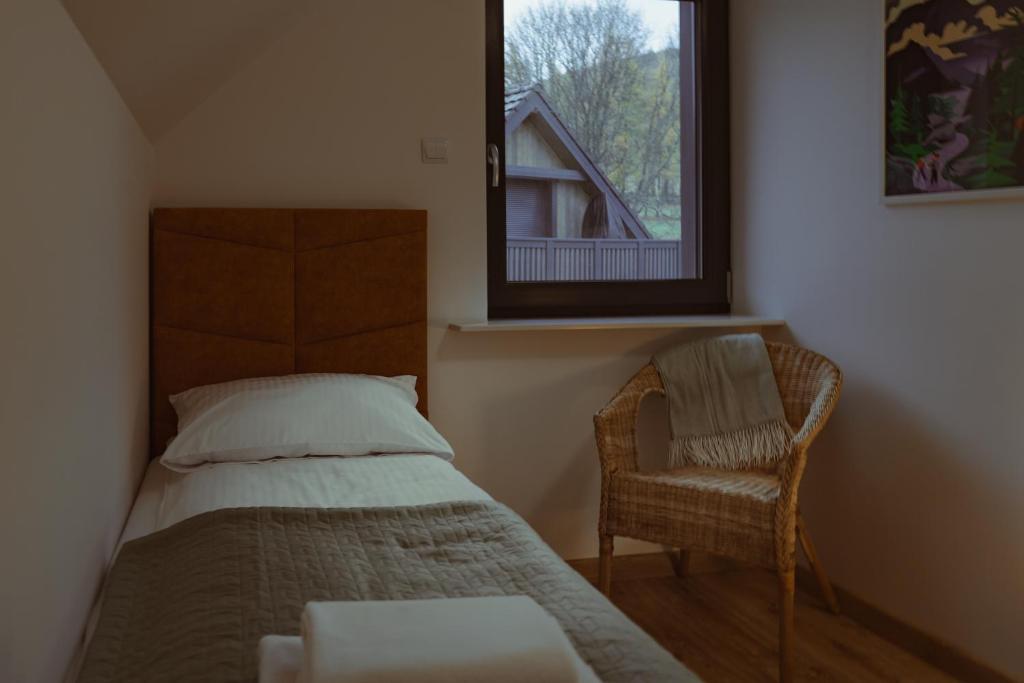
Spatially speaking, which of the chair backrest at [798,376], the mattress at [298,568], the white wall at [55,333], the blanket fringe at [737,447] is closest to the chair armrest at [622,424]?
the blanket fringe at [737,447]

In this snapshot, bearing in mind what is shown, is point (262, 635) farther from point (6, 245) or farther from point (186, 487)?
point (186, 487)

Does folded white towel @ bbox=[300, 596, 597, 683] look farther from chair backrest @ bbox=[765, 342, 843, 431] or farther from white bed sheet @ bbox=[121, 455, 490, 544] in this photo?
chair backrest @ bbox=[765, 342, 843, 431]

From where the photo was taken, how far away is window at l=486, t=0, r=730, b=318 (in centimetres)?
333

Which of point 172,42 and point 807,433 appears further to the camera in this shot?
point 807,433

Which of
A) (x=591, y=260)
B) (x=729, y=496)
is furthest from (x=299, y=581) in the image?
(x=591, y=260)

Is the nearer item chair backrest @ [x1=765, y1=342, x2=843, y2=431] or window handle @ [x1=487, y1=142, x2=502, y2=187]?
chair backrest @ [x1=765, y1=342, x2=843, y2=431]

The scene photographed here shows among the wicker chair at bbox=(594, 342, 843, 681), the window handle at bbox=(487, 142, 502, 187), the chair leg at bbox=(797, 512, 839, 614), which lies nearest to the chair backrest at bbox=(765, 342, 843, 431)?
the wicker chair at bbox=(594, 342, 843, 681)

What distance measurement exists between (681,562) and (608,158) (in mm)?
1414

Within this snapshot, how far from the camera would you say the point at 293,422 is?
2467 millimetres

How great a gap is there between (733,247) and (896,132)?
2.95ft

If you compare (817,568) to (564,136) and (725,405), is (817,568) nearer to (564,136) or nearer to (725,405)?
(725,405)

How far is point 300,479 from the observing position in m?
2.22

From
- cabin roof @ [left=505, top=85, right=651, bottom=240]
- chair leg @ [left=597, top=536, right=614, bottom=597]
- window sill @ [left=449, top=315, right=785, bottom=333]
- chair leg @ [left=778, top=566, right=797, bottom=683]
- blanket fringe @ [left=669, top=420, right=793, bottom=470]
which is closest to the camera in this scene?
chair leg @ [left=778, top=566, right=797, bottom=683]

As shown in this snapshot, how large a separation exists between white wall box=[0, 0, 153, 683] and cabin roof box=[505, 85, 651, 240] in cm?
147
